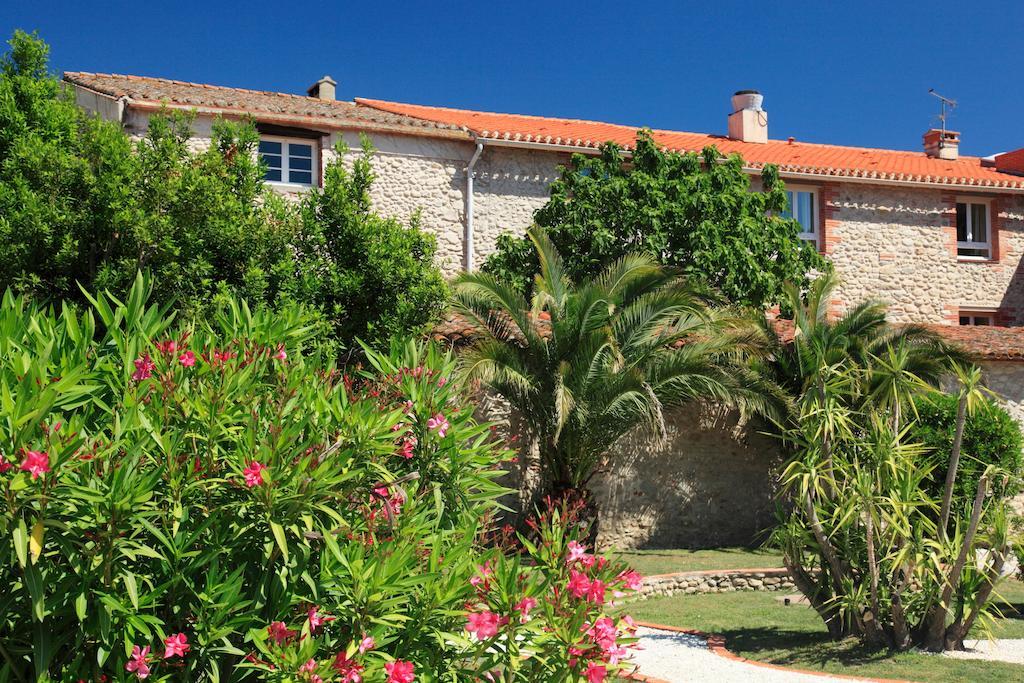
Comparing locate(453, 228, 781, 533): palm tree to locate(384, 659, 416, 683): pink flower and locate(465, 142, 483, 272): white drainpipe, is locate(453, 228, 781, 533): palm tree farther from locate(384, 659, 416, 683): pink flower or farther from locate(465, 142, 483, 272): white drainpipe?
locate(384, 659, 416, 683): pink flower

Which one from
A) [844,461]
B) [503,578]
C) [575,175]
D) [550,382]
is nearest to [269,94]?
[575,175]

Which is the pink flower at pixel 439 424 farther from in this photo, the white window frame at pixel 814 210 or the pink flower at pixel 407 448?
the white window frame at pixel 814 210

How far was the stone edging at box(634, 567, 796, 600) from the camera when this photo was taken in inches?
509

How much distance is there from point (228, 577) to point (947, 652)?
22.4ft

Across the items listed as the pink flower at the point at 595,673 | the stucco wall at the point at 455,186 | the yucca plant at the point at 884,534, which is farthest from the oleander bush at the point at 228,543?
the stucco wall at the point at 455,186

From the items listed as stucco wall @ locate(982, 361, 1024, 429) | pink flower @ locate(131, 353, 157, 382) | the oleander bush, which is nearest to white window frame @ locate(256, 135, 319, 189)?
stucco wall @ locate(982, 361, 1024, 429)

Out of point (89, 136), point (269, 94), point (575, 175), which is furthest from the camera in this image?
point (269, 94)

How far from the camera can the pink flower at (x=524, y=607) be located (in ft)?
13.5

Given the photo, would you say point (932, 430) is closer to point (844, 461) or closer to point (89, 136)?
point (844, 461)

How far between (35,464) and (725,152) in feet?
74.6

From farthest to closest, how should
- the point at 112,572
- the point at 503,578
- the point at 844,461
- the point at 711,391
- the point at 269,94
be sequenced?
the point at 269,94 < the point at 711,391 < the point at 844,461 < the point at 503,578 < the point at 112,572

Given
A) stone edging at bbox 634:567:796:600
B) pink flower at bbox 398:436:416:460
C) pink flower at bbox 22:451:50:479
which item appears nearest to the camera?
pink flower at bbox 22:451:50:479

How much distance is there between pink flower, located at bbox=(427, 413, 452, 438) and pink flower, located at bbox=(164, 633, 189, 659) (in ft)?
4.83

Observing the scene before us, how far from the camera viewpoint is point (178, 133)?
1477 centimetres
